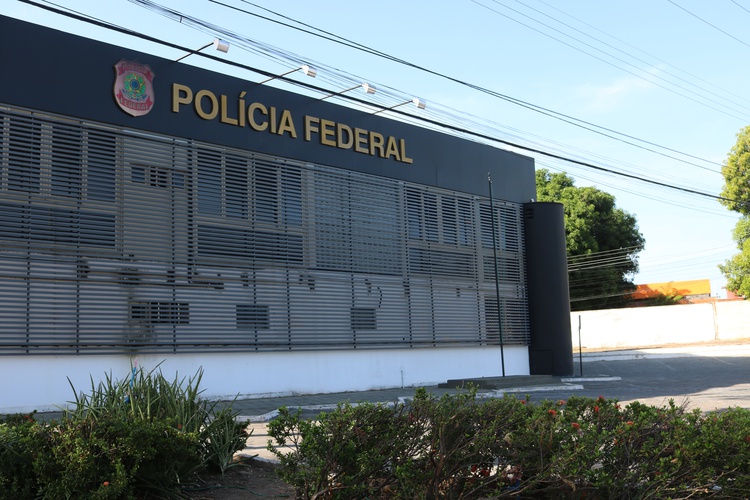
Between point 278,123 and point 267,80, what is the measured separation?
1240mm

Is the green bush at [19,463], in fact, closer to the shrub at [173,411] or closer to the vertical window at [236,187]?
the shrub at [173,411]

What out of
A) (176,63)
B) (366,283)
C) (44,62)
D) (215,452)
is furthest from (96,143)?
(215,452)

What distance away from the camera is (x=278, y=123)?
64.8ft

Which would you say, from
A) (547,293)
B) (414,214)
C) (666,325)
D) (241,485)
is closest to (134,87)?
(414,214)

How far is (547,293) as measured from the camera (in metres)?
26.1

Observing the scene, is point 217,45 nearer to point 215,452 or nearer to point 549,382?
point 215,452

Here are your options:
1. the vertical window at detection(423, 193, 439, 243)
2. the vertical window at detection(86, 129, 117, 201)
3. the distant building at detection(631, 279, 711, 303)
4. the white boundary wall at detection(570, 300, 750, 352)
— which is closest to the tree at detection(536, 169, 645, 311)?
the distant building at detection(631, 279, 711, 303)

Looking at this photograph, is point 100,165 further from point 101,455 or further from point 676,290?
point 676,290

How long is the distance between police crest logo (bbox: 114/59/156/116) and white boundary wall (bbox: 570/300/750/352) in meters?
32.0

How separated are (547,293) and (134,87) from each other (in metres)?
15.3

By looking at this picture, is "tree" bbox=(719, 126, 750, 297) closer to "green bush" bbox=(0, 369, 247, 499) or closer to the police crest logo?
the police crest logo

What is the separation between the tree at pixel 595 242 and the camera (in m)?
54.8

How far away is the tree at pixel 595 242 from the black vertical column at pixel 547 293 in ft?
92.8

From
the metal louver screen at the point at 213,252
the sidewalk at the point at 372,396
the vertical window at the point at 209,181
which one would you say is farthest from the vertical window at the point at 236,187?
the sidewalk at the point at 372,396
